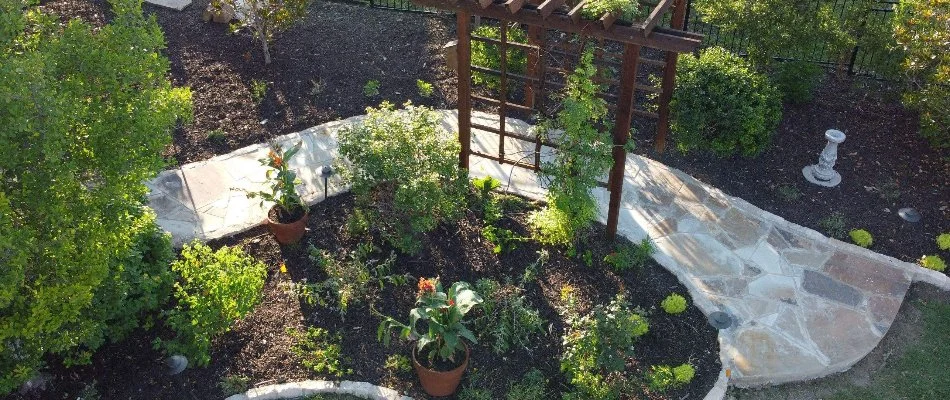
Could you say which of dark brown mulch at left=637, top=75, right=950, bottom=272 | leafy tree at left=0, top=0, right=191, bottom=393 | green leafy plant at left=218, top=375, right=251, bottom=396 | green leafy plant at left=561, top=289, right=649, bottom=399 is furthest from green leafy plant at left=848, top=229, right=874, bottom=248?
leafy tree at left=0, top=0, right=191, bottom=393

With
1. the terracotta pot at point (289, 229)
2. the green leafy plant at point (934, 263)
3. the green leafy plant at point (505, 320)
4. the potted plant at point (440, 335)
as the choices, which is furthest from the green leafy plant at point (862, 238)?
the terracotta pot at point (289, 229)

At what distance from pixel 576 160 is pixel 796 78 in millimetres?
3607

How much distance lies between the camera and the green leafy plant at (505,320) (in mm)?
6406

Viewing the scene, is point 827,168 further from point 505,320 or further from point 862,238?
point 505,320

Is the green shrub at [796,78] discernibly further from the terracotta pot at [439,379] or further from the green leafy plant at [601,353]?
the terracotta pot at [439,379]

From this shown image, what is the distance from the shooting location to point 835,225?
25.5 feet

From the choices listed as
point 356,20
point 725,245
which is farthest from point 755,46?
point 356,20

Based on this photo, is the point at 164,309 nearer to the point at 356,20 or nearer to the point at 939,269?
the point at 356,20

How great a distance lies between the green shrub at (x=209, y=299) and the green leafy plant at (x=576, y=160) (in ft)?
7.90

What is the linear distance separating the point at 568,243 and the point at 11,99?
4.40m

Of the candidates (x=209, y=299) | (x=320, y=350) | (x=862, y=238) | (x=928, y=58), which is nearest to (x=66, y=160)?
(x=209, y=299)

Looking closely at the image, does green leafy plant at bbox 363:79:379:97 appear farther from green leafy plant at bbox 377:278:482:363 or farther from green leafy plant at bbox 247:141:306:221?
green leafy plant at bbox 377:278:482:363

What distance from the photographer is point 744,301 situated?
7035 millimetres

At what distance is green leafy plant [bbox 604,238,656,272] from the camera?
716 cm
